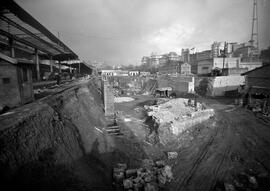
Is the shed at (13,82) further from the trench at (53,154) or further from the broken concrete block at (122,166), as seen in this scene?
the broken concrete block at (122,166)

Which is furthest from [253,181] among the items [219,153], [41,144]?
[41,144]

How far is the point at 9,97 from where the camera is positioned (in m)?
7.85

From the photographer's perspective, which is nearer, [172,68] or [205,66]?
[205,66]

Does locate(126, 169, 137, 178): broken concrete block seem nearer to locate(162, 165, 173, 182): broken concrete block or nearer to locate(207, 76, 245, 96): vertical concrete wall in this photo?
locate(162, 165, 173, 182): broken concrete block

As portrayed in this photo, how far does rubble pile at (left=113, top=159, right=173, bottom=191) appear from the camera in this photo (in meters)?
6.16

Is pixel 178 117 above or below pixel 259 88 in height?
below

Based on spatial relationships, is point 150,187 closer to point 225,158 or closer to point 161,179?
point 161,179

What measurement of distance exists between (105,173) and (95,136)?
3138 mm

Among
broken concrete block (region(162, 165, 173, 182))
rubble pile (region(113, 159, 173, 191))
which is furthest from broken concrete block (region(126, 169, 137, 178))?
broken concrete block (region(162, 165, 173, 182))

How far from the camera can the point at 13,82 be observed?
8062 mm

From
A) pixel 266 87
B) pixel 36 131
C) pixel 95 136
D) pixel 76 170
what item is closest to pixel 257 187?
pixel 76 170

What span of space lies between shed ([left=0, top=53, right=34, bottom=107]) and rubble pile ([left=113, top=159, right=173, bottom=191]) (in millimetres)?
7121

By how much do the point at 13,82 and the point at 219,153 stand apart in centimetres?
1370

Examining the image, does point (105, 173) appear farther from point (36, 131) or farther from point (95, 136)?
point (36, 131)
